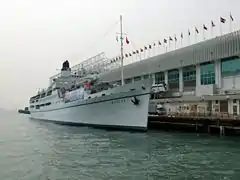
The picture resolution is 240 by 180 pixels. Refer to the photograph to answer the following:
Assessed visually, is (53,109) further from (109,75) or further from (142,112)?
(142,112)

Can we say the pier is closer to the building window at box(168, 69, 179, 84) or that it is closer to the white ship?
the white ship

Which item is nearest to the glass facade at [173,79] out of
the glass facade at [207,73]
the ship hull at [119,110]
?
the glass facade at [207,73]

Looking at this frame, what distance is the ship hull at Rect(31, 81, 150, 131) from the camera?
128 feet

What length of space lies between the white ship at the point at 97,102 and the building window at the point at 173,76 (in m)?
15.0

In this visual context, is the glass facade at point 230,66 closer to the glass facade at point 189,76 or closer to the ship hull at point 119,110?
the glass facade at point 189,76

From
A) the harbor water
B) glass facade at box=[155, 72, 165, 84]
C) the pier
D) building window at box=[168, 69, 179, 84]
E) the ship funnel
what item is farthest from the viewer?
the ship funnel

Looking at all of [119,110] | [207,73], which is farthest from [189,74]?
[119,110]

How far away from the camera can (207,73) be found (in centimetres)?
5350

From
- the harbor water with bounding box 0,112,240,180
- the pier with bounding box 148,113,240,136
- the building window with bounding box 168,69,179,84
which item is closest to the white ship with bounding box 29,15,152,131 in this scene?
the pier with bounding box 148,113,240,136

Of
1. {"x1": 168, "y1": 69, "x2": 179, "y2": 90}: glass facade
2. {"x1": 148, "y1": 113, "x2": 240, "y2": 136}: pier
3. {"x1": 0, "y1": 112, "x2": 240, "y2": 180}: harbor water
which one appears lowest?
{"x1": 0, "y1": 112, "x2": 240, "y2": 180}: harbor water

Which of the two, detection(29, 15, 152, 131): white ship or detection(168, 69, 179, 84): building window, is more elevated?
detection(168, 69, 179, 84): building window

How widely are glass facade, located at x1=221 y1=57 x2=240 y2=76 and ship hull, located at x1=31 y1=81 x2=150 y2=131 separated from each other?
1585 cm

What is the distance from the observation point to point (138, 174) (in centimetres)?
1700

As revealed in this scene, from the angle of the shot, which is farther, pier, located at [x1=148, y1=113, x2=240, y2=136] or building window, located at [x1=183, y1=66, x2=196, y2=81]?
building window, located at [x1=183, y1=66, x2=196, y2=81]
